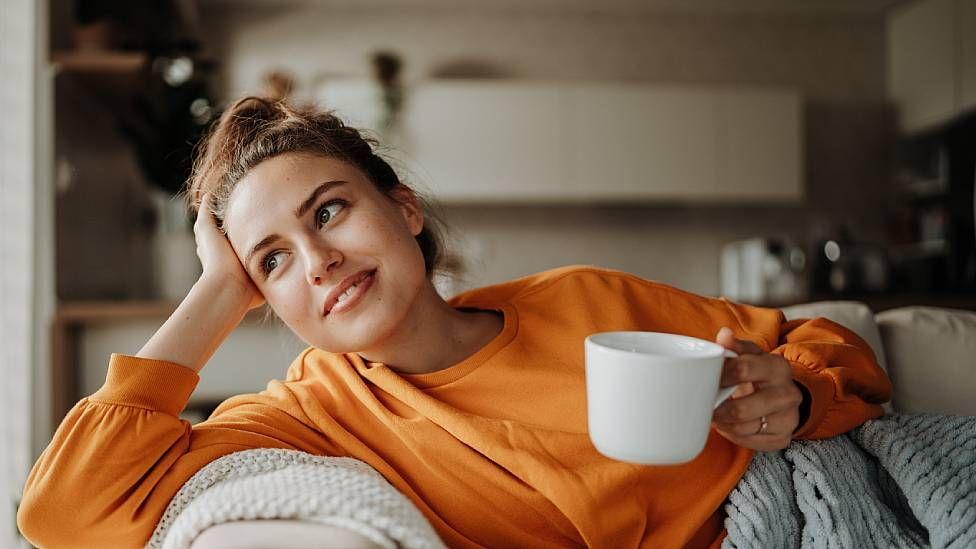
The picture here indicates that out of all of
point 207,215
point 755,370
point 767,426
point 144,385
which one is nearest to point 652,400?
point 755,370

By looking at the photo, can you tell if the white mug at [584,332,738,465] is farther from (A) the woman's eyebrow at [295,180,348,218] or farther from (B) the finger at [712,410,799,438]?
(A) the woman's eyebrow at [295,180,348,218]

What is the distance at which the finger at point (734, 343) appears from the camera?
2.48 feet

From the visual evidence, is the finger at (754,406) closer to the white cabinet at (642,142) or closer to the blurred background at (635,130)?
the blurred background at (635,130)

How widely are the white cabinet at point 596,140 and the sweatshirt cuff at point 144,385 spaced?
2710 millimetres

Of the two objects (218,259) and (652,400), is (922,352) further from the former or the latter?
(218,259)

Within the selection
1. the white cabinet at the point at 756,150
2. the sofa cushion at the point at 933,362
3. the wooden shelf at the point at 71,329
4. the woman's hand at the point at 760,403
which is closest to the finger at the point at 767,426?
the woman's hand at the point at 760,403

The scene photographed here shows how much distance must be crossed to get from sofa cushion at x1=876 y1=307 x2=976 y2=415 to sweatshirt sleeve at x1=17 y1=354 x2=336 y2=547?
1115mm

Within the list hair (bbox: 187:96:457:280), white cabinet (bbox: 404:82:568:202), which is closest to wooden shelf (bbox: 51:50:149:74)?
white cabinet (bbox: 404:82:568:202)

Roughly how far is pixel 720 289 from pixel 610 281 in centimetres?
310

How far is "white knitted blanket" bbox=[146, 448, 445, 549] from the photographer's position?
2.39 feet

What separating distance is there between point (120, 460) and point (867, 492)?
0.97 metres

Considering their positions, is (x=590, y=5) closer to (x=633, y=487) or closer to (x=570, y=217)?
(x=570, y=217)

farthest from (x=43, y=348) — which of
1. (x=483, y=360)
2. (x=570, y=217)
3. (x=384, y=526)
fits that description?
(x=570, y=217)

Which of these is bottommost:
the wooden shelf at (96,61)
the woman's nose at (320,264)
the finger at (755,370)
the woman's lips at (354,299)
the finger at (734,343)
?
the finger at (755,370)
